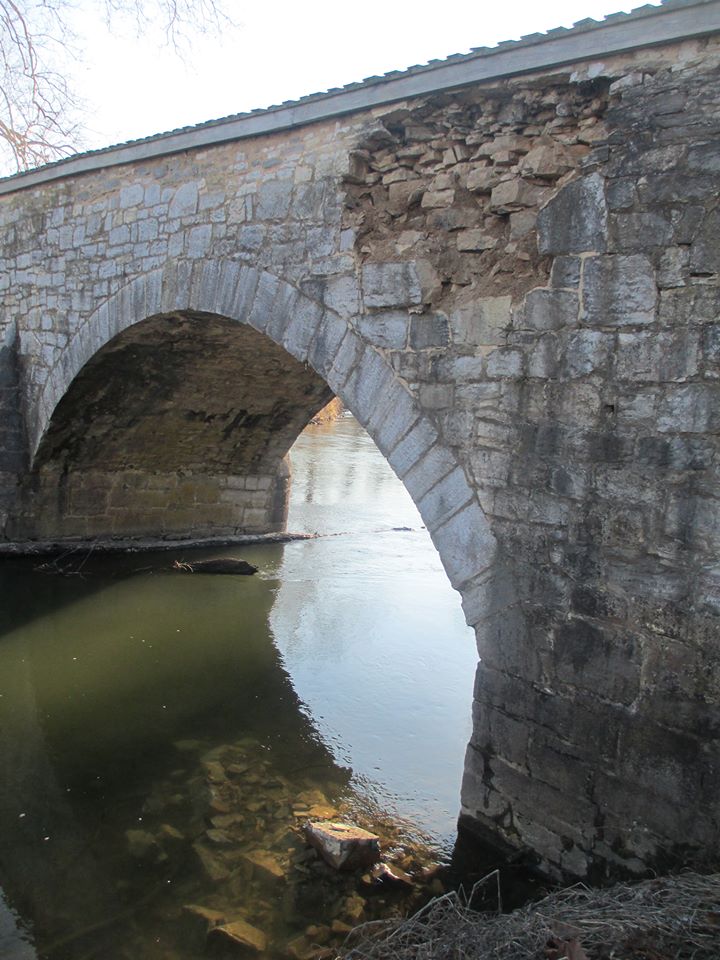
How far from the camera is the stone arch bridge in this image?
277 cm

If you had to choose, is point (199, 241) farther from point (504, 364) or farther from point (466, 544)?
point (466, 544)

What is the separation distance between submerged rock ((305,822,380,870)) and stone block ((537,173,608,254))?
8.29 feet

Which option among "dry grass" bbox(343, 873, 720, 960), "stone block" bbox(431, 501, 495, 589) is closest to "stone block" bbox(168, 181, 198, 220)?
"stone block" bbox(431, 501, 495, 589)

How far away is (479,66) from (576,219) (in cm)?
91

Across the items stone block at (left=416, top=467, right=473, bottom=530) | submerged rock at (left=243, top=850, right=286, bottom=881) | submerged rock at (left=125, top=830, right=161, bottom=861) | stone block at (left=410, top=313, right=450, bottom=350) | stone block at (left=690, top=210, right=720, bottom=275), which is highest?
stone block at (left=690, top=210, right=720, bottom=275)

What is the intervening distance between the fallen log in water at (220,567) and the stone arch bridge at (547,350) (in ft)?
12.5

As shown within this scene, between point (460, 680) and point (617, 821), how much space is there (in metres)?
2.76

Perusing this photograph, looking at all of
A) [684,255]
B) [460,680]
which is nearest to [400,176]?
[684,255]

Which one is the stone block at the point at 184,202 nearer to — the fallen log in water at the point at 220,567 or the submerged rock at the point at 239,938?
the fallen log in water at the point at 220,567

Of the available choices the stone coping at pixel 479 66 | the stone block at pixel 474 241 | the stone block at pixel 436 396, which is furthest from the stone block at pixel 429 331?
the stone coping at pixel 479 66

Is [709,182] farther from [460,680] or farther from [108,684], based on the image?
[108,684]

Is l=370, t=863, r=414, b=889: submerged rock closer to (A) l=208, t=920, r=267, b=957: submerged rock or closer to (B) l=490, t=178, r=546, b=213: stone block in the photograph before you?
(A) l=208, t=920, r=267, b=957: submerged rock

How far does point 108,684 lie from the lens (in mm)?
5336

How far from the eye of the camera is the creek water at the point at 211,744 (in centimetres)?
309
